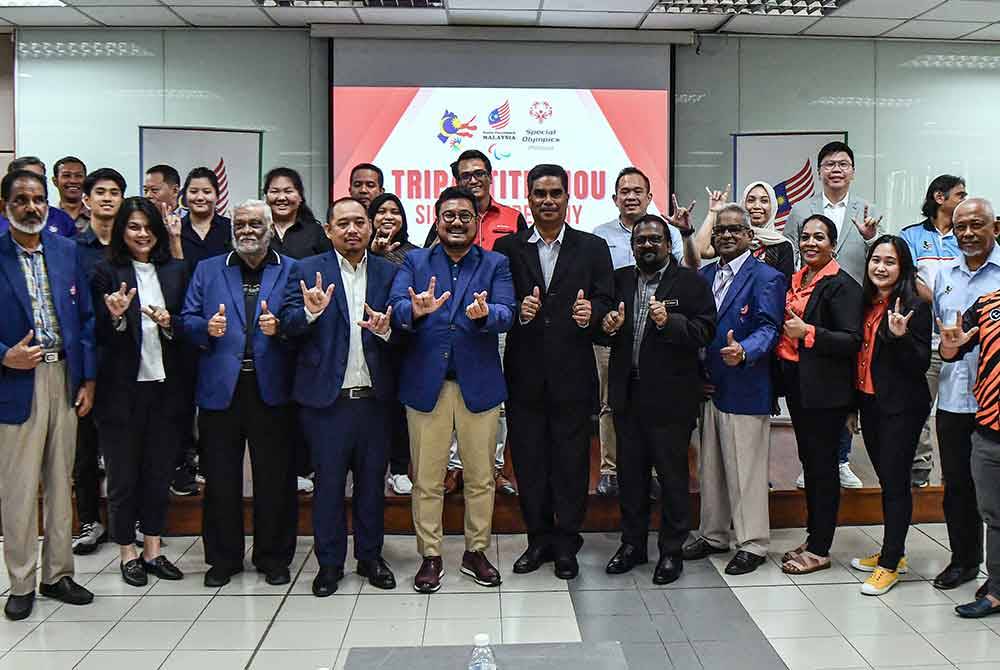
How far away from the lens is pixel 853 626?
3670 millimetres

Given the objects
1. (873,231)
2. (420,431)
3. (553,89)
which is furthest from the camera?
(553,89)

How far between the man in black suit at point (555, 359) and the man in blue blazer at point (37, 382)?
74.4 inches

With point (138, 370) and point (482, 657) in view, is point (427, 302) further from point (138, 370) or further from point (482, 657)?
point (482, 657)

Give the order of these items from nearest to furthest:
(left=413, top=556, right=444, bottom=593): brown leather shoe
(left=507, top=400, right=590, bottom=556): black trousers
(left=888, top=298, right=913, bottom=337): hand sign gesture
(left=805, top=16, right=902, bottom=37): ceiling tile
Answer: (left=888, top=298, right=913, bottom=337): hand sign gesture, (left=413, top=556, right=444, bottom=593): brown leather shoe, (left=507, top=400, right=590, bottom=556): black trousers, (left=805, top=16, right=902, bottom=37): ceiling tile

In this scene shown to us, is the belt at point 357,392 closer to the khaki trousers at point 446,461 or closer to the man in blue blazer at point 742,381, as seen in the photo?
the khaki trousers at point 446,461

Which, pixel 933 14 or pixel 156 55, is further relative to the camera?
pixel 156 55

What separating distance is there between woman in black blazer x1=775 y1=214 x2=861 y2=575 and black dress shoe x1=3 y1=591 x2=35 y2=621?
3.37 m

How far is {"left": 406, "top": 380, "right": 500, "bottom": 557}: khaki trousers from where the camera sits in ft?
13.1

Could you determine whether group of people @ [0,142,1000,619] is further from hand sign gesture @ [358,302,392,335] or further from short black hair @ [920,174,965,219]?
short black hair @ [920,174,965,219]

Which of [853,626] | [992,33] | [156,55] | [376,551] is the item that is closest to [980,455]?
[853,626]

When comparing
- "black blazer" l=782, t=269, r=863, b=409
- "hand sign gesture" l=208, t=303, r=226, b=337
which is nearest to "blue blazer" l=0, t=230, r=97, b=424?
"hand sign gesture" l=208, t=303, r=226, b=337

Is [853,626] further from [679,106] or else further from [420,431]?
[679,106]

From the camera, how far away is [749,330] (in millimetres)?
4180

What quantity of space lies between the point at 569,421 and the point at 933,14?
5590mm
